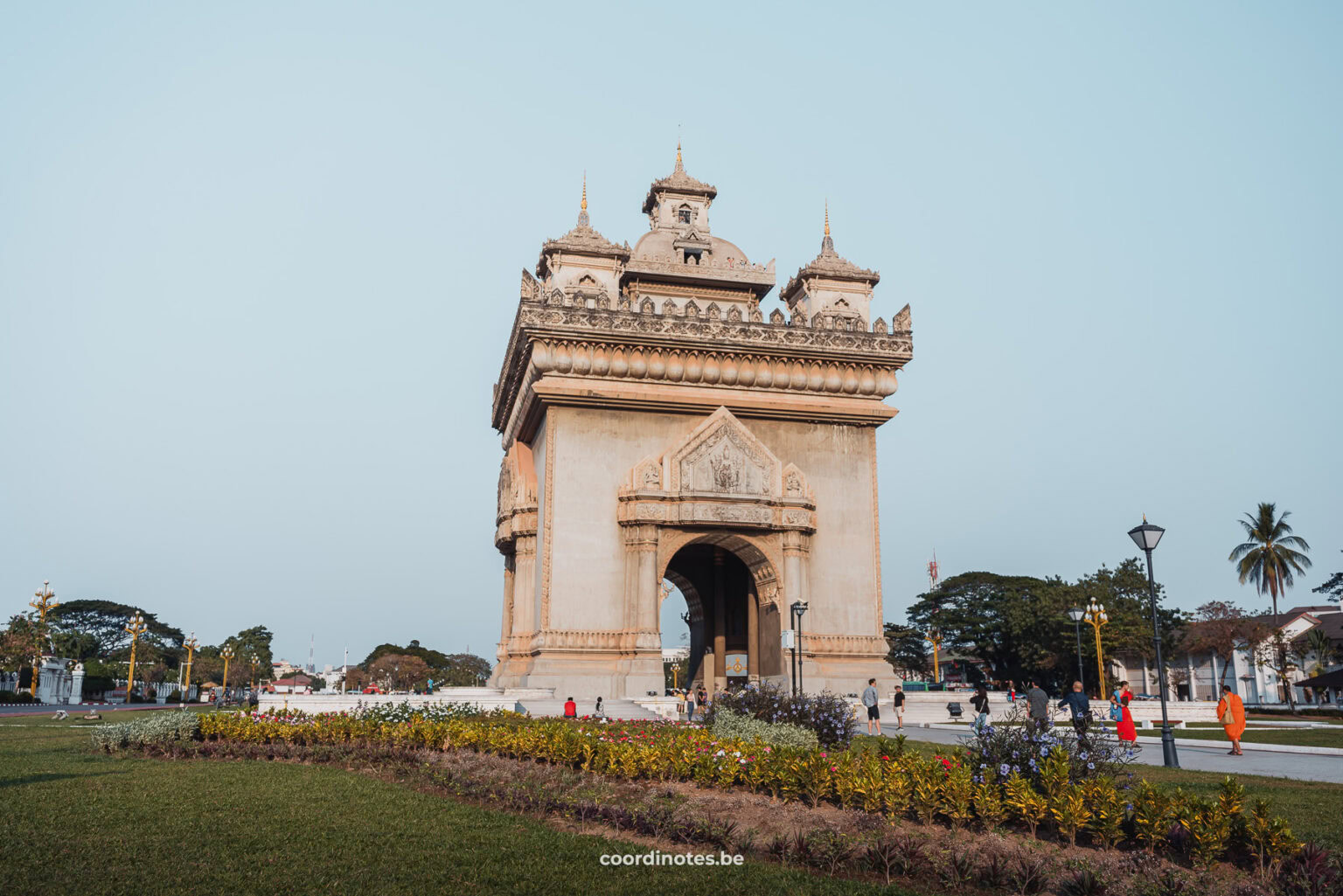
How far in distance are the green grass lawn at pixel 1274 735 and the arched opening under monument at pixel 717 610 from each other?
10.8 metres

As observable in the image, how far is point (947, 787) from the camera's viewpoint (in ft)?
27.9

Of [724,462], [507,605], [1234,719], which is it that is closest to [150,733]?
[724,462]

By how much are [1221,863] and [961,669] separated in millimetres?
72949

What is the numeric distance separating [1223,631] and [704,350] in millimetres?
37626

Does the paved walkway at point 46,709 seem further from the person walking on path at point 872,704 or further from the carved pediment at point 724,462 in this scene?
the person walking on path at point 872,704

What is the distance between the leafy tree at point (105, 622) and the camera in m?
84.6

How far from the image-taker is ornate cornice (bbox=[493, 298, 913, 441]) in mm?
26484

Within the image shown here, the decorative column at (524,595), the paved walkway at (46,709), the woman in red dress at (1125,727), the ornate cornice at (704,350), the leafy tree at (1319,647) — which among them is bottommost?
the paved walkway at (46,709)

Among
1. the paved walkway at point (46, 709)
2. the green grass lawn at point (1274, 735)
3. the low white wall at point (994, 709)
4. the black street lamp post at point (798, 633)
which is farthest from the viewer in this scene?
the paved walkway at point (46, 709)

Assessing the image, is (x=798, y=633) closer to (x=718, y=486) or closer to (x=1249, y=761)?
(x=718, y=486)

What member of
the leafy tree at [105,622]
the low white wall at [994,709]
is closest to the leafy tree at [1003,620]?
the low white wall at [994,709]

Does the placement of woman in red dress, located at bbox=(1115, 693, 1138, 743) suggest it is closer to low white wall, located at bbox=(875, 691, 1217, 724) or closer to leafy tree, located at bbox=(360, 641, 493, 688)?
low white wall, located at bbox=(875, 691, 1217, 724)

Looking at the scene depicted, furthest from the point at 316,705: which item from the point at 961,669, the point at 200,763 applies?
the point at 961,669

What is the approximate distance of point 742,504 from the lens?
88.0 feet
